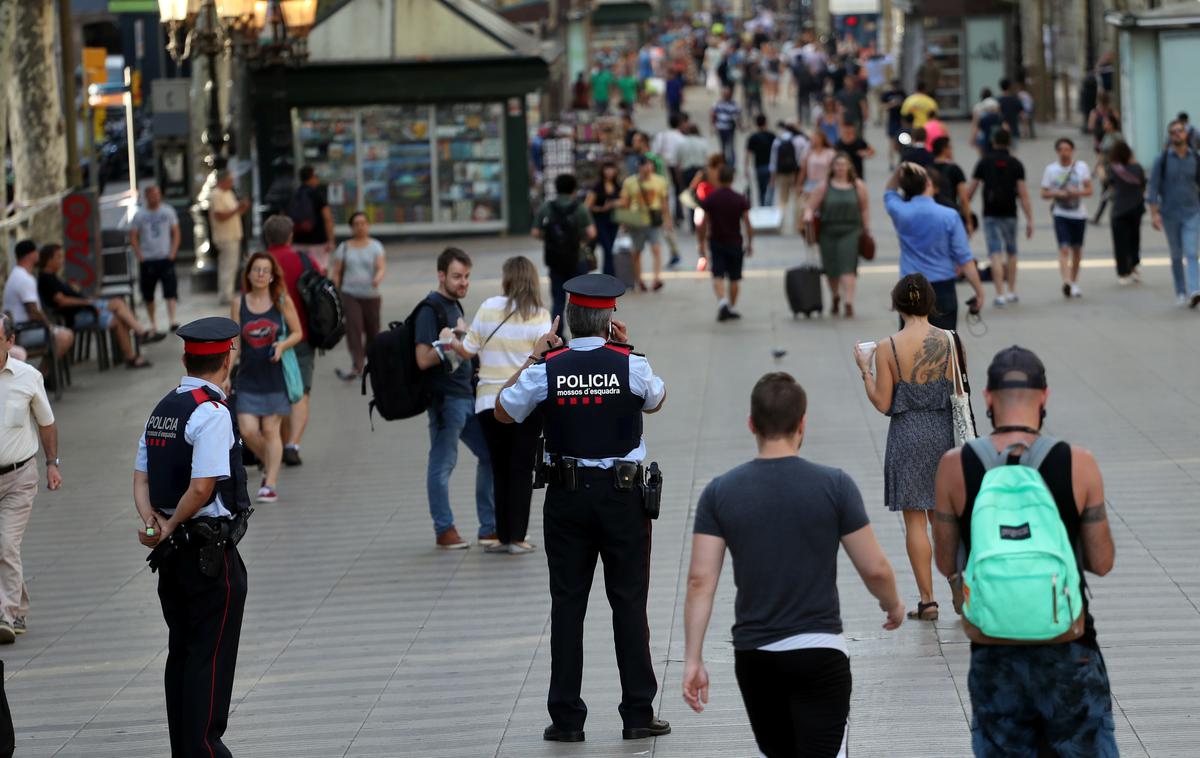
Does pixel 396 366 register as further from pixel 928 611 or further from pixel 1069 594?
pixel 1069 594

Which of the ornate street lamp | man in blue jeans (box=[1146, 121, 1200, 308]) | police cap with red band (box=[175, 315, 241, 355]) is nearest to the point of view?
police cap with red band (box=[175, 315, 241, 355])

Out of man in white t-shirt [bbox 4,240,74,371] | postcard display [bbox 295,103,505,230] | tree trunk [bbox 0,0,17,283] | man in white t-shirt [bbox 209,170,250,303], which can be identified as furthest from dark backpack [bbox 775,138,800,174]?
man in white t-shirt [bbox 4,240,74,371]

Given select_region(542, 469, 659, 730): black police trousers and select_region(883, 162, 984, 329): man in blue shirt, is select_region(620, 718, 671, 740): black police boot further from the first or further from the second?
select_region(883, 162, 984, 329): man in blue shirt

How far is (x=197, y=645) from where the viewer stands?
6.39 m

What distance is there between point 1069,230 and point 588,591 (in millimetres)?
13095

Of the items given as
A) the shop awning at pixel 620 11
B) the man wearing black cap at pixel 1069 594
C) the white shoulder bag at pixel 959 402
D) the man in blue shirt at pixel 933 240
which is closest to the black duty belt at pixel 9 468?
the white shoulder bag at pixel 959 402

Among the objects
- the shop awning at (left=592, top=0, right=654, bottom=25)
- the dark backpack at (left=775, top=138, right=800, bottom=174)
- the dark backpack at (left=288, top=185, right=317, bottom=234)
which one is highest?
the shop awning at (left=592, top=0, right=654, bottom=25)

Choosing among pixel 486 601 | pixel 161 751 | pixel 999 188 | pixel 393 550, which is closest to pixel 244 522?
pixel 161 751

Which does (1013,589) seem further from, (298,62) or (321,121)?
(321,121)

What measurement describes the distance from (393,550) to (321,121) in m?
19.0

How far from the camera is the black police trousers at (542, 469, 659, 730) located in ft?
22.2

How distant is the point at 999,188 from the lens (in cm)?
1848

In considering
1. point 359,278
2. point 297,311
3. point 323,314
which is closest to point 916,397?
point 323,314

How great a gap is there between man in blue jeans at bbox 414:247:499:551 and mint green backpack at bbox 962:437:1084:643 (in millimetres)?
5692
